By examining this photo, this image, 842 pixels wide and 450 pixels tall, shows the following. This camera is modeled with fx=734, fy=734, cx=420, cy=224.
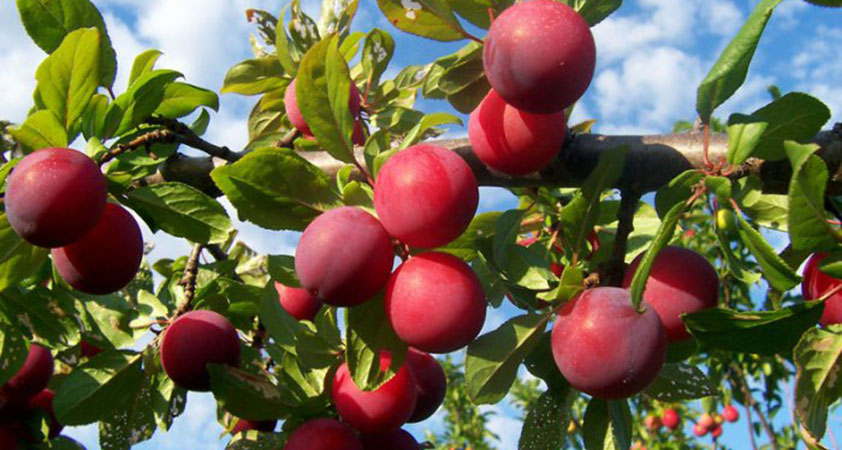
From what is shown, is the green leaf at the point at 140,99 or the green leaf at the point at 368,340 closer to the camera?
the green leaf at the point at 368,340

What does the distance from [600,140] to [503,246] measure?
0.31 m

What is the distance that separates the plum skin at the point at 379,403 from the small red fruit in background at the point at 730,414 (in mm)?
7888

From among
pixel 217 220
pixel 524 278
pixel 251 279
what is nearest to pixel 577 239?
pixel 524 278

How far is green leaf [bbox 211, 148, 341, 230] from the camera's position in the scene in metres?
1.16

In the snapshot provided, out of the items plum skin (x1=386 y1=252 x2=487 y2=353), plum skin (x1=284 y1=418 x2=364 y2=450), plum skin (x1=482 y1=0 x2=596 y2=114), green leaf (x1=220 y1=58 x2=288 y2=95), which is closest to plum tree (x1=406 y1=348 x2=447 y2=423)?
Answer: plum skin (x1=284 y1=418 x2=364 y2=450)

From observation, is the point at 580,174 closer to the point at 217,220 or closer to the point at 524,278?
the point at 524,278

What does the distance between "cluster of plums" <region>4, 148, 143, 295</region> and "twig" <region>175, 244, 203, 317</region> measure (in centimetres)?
51

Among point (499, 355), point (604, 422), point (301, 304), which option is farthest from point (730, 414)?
point (499, 355)

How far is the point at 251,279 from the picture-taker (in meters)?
2.55

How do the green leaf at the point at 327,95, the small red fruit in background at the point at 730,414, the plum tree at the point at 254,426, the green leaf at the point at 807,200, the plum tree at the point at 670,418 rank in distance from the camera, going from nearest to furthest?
the green leaf at the point at 807,200 < the green leaf at the point at 327,95 < the plum tree at the point at 254,426 < the plum tree at the point at 670,418 < the small red fruit in background at the point at 730,414

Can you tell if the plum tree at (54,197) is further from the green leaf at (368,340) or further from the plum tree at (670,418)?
the plum tree at (670,418)

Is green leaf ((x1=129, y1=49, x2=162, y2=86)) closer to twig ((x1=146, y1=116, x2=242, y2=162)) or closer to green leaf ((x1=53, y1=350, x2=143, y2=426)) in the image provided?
twig ((x1=146, y1=116, x2=242, y2=162))

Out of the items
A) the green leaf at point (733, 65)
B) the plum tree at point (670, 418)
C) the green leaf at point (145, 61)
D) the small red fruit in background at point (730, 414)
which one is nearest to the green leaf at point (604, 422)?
the green leaf at point (733, 65)

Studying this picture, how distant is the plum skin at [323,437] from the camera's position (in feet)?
4.42
